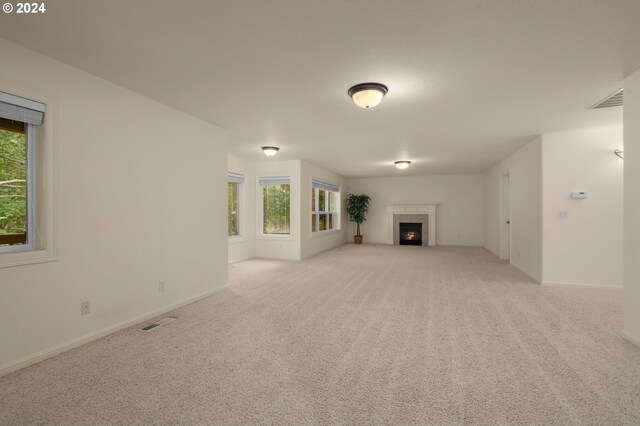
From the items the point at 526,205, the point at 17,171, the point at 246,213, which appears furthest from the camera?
the point at 246,213

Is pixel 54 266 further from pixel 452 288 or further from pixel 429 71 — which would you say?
pixel 452 288

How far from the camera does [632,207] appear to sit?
2.83 metres

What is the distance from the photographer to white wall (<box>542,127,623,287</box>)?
4.54 metres

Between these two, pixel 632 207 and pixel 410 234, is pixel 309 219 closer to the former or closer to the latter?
pixel 410 234

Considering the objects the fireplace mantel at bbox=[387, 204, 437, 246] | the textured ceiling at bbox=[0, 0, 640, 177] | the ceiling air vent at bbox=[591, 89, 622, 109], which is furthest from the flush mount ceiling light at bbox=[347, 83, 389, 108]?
the fireplace mantel at bbox=[387, 204, 437, 246]

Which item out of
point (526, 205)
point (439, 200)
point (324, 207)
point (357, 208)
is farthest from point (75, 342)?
point (439, 200)

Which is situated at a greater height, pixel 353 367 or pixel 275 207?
pixel 275 207

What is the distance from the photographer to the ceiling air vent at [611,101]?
3.29 m

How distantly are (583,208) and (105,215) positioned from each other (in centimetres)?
632

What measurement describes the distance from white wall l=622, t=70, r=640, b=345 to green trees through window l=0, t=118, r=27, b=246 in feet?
17.1

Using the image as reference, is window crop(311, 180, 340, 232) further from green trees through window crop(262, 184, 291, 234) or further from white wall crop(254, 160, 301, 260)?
white wall crop(254, 160, 301, 260)

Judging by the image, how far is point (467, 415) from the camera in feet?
5.77

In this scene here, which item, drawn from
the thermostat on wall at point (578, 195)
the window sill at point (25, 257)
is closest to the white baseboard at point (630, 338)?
the thermostat on wall at point (578, 195)

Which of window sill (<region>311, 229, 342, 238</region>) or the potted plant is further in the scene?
the potted plant
